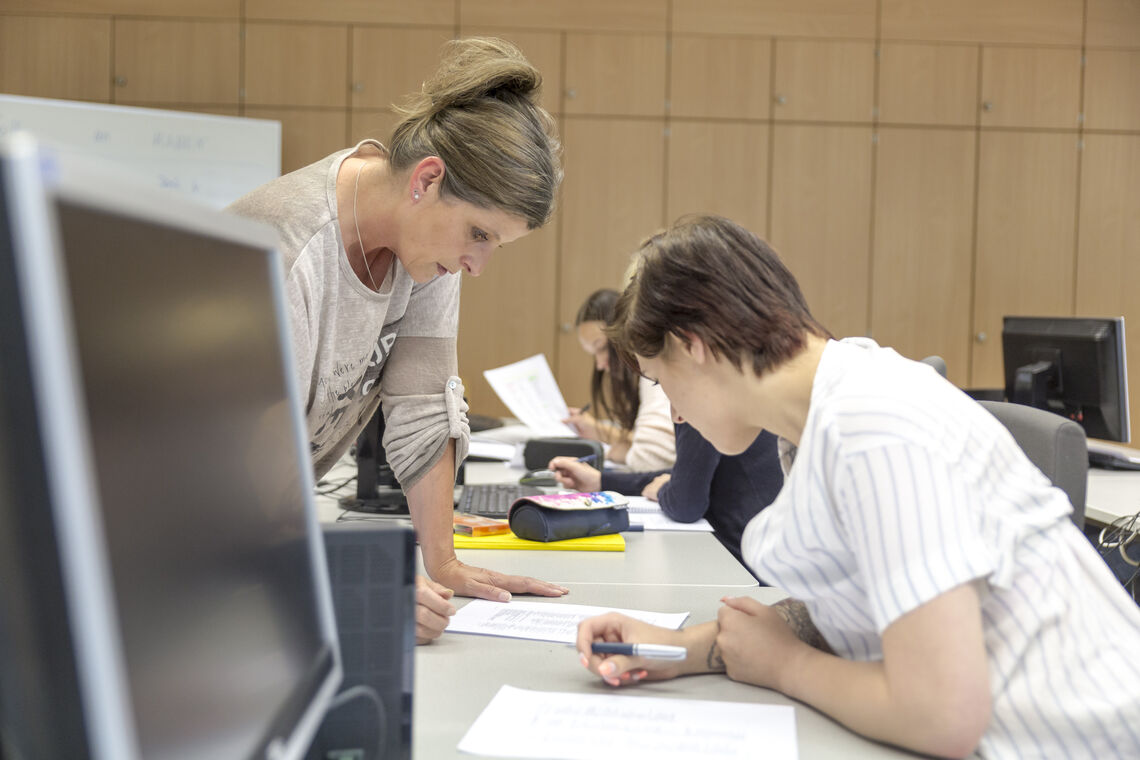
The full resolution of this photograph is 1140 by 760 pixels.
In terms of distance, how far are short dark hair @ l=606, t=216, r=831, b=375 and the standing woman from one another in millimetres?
329

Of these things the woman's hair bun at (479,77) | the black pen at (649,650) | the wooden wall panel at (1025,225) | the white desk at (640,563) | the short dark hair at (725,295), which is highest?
the wooden wall panel at (1025,225)

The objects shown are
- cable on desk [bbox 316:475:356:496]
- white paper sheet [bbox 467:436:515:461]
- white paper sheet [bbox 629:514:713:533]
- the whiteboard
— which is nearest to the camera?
white paper sheet [bbox 629:514:713:533]

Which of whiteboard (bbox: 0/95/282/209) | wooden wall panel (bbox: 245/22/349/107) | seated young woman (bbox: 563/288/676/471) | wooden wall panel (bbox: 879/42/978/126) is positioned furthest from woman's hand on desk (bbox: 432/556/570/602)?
wooden wall panel (bbox: 879/42/978/126)

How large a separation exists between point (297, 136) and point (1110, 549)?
13.2 feet

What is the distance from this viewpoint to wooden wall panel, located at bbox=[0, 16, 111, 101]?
4773 millimetres

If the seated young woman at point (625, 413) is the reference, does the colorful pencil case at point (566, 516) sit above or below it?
below

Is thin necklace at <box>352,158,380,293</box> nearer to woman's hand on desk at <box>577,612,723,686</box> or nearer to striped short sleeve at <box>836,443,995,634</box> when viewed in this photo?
woman's hand on desk at <box>577,612,723,686</box>

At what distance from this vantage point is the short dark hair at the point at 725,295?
101 centimetres

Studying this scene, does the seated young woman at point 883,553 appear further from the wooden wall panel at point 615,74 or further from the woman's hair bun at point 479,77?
the wooden wall panel at point 615,74

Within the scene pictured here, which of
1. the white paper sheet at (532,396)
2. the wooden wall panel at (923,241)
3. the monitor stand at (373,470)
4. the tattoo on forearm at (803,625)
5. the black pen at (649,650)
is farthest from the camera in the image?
the wooden wall panel at (923,241)

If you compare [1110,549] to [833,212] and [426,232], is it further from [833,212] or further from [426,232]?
[833,212]

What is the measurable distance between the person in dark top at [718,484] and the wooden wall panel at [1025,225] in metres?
3.44

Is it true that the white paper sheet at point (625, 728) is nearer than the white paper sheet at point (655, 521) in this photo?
Yes

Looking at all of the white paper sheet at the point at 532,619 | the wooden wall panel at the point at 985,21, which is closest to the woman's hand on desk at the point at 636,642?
the white paper sheet at the point at 532,619
